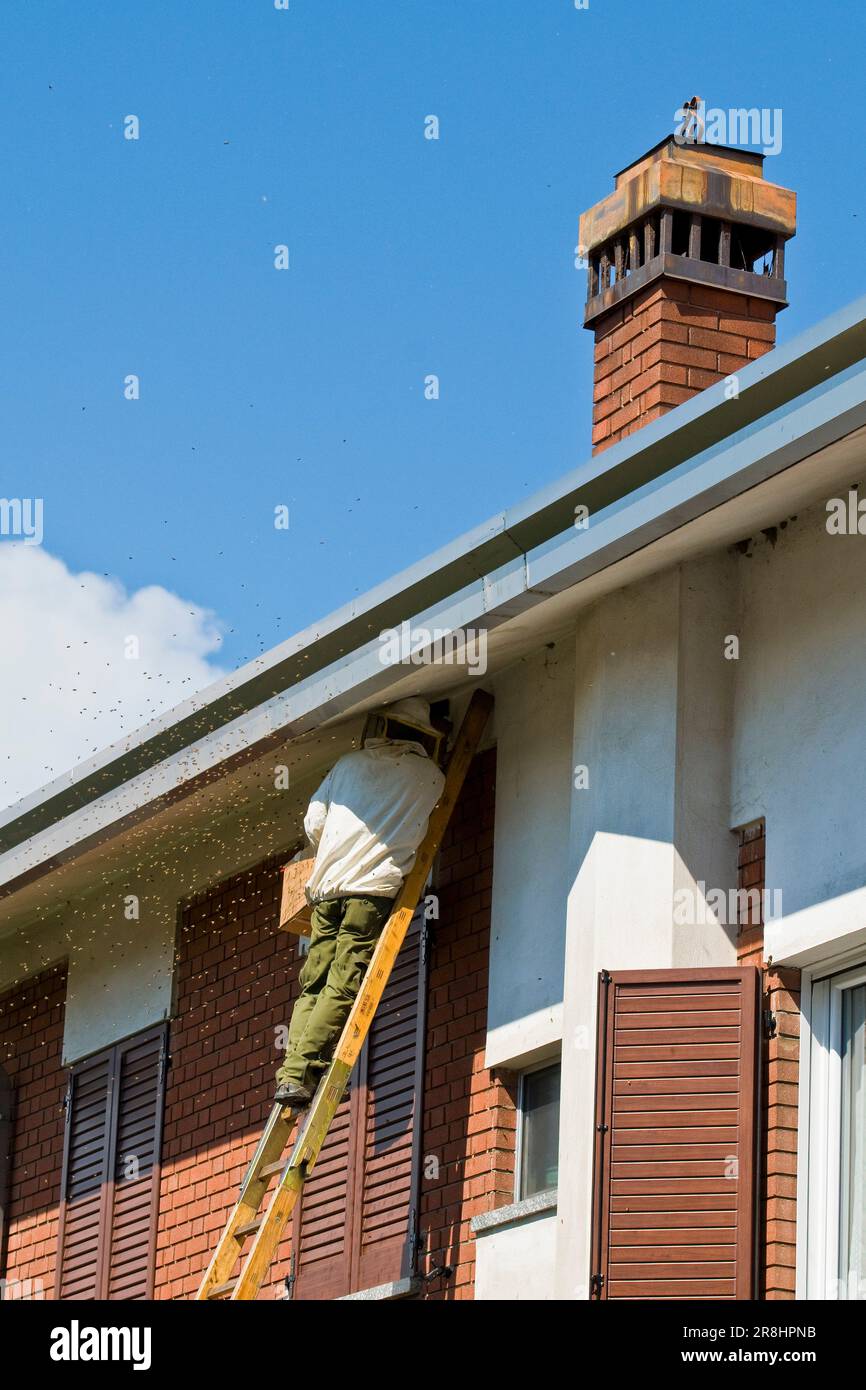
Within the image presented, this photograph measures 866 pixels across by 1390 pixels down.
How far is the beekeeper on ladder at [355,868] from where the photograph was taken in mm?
11578

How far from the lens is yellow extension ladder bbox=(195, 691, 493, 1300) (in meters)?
11.2

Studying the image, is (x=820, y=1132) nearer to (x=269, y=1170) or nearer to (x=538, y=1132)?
(x=538, y=1132)

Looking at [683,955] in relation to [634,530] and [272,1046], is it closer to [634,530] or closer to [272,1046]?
[634,530]

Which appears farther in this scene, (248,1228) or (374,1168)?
(374,1168)

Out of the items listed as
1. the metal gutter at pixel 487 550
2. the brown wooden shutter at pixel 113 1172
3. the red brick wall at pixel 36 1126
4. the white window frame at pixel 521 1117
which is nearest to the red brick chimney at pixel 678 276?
the metal gutter at pixel 487 550

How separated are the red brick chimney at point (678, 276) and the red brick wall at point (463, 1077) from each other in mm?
1944

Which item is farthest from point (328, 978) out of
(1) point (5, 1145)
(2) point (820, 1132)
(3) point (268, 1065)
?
(1) point (5, 1145)

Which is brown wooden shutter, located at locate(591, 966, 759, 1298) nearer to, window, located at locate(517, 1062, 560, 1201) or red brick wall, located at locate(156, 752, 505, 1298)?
window, located at locate(517, 1062, 560, 1201)

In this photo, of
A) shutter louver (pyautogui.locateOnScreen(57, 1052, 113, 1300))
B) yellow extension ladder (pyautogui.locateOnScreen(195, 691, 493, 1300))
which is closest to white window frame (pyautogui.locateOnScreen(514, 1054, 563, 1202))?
yellow extension ladder (pyautogui.locateOnScreen(195, 691, 493, 1300))

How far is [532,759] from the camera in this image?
11.6 metres

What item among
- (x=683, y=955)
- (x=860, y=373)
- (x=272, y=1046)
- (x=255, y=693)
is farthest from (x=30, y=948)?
(x=860, y=373)

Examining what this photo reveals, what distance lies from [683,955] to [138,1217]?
5083mm

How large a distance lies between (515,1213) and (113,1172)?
421 centimetres

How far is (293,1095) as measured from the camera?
11.5 metres
